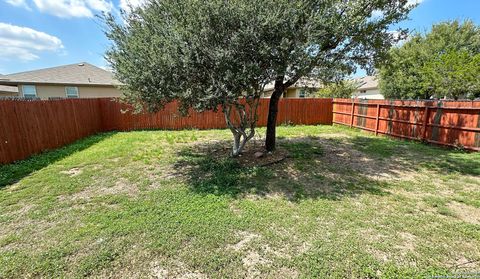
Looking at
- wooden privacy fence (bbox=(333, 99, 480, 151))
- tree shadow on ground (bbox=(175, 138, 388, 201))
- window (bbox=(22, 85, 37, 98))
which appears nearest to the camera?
tree shadow on ground (bbox=(175, 138, 388, 201))

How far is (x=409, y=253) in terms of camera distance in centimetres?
274

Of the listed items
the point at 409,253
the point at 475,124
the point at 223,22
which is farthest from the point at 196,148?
the point at 475,124

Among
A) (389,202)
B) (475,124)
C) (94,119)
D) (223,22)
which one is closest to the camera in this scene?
(389,202)

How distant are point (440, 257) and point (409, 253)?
30cm

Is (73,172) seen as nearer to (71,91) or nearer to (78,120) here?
(78,120)

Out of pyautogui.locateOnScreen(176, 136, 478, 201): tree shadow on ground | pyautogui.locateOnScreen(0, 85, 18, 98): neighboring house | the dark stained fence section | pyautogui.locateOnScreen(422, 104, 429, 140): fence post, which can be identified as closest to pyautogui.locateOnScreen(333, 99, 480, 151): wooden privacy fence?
Result: pyautogui.locateOnScreen(422, 104, 429, 140): fence post

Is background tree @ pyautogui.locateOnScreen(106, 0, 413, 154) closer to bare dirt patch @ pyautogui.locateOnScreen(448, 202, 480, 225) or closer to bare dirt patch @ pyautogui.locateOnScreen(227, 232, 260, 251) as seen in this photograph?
bare dirt patch @ pyautogui.locateOnScreen(227, 232, 260, 251)

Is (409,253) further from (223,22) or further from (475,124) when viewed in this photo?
(475,124)

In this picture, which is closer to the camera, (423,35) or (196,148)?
(196,148)

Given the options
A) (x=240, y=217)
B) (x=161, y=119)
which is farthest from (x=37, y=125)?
(x=240, y=217)

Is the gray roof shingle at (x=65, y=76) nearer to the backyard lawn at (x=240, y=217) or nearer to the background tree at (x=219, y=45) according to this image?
the background tree at (x=219, y=45)

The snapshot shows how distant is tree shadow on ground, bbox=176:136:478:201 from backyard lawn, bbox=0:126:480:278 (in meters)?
0.04

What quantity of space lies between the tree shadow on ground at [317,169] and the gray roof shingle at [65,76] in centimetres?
1148

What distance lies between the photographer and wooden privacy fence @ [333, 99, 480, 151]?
7320mm
